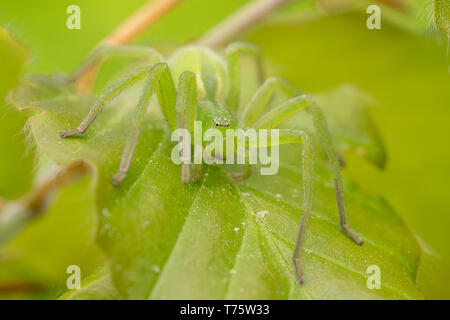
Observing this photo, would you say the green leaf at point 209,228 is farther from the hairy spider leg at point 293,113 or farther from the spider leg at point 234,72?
the spider leg at point 234,72

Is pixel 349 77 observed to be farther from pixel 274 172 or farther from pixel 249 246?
pixel 249 246

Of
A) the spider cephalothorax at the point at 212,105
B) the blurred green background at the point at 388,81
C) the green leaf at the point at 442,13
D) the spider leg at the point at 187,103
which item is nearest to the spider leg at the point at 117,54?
the spider cephalothorax at the point at 212,105

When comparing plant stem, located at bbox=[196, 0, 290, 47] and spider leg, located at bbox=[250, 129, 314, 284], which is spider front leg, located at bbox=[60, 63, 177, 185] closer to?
spider leg, located at bbox=[250, 129, 314, 284]

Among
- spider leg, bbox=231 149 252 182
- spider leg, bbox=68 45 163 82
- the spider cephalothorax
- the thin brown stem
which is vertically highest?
the thin brown stem

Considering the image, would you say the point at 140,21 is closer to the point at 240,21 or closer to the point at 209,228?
the point at 240,21

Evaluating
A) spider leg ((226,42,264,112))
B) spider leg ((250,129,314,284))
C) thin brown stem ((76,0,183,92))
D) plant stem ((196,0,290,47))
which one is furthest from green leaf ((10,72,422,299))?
plant stem ((196,0,290,47))

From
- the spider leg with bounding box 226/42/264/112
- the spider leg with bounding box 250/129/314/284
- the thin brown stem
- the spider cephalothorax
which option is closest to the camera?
the spider leg with bounding box 250/129/314/284
